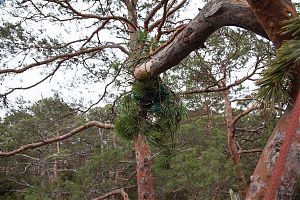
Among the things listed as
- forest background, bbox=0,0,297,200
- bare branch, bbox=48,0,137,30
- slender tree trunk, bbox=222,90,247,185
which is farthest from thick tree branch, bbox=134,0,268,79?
slender tree trunk, bbox=222,90,247,185

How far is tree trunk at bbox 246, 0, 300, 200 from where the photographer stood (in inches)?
33.1

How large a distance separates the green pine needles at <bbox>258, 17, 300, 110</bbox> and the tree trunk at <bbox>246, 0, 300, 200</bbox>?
0.12 ft

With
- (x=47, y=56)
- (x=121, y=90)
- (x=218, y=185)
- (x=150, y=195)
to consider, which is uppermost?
(x=47, y=56)

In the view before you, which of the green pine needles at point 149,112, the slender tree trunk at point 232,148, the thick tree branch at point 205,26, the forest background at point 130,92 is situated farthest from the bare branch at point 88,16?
the slender tree trunk at point 232,148

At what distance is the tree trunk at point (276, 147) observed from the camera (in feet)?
2.76

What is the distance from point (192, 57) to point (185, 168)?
12.5 ft

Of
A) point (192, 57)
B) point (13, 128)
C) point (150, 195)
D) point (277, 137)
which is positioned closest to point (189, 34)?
point (277, 137)

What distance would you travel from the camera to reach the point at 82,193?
834cm

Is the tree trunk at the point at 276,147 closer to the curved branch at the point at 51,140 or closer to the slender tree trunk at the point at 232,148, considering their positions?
the curved branch at the point at 51,140

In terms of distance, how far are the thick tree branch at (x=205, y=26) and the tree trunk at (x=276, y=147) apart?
0.39ft

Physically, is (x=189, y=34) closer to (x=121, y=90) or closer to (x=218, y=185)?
(x=121, y=90)

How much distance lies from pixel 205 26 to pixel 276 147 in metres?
0.54

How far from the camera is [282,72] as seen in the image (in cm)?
84

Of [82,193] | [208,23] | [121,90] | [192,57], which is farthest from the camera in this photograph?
[82,193]
